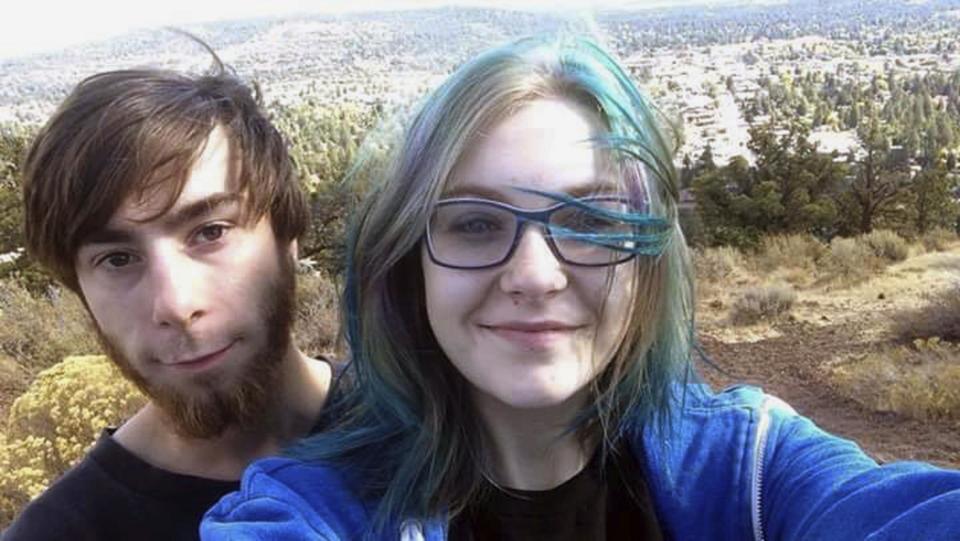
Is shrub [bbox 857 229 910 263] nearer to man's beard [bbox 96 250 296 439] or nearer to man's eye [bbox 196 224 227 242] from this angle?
man's beard [bbox 96 250 296 439]

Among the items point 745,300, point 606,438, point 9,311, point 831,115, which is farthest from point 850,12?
point 606,438

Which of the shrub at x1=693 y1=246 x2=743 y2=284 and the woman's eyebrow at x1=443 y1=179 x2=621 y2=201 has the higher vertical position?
the woman's eyebrow at x1=443 y1=179 x2=621 y2=201

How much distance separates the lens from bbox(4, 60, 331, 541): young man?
1337 mm

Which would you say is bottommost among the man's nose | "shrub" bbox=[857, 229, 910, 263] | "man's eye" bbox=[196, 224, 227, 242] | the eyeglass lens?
"shrub" bbox=[857, 229, 910, 263]

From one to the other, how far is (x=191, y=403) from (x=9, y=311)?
23.6ft

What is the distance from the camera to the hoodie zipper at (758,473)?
1.16 metres

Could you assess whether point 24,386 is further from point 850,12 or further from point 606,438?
point 850,12

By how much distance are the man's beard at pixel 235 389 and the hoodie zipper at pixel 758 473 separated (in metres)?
0.75

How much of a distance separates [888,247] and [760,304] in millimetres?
4462

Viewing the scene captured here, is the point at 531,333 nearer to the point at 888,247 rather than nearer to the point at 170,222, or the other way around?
the point at 170,222

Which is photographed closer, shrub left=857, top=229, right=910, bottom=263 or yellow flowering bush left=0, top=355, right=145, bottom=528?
yellow flowering bush left=0, top=355, right=145, bottom=528

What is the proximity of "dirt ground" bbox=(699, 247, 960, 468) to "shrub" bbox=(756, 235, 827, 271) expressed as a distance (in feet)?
3.21

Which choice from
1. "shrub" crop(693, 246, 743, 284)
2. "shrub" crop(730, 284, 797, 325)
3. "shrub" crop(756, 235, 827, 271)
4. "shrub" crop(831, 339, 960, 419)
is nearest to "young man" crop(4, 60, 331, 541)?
"shrub" crop(831, 339, 960, 419)

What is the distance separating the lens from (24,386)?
6617 mm
